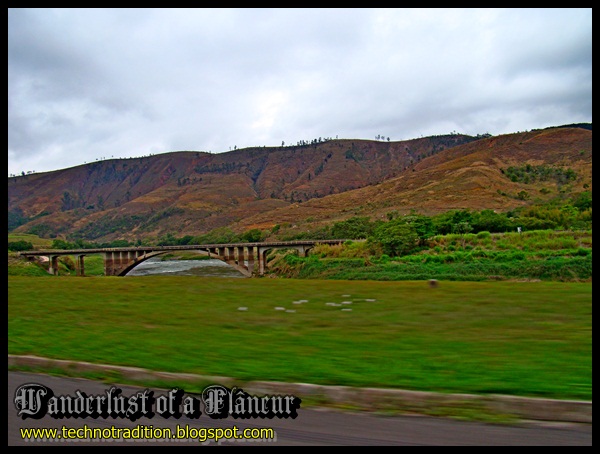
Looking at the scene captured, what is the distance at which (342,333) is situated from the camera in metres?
8.05

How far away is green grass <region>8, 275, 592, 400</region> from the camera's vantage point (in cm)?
570

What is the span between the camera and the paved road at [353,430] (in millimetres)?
4117

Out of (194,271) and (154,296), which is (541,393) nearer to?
(154,296)

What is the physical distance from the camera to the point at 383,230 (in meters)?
45.5

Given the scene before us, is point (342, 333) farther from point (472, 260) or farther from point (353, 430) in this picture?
point (472, 260)

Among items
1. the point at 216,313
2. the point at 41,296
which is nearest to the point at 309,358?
the point at 216,313

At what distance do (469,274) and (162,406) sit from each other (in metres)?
29.8

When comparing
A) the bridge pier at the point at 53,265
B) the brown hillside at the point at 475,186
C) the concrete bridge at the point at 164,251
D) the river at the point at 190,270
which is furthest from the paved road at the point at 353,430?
the brown hillside at the point at 475,186

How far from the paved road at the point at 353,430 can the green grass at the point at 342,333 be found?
2.38 ft

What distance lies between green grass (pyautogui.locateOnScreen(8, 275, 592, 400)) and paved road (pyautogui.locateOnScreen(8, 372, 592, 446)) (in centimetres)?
72

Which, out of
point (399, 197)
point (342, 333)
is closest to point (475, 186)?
point (399, 197)

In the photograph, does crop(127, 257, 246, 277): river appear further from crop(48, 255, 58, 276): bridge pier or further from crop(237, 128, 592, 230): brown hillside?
crop(237, 128, 592, 230): brown hillside

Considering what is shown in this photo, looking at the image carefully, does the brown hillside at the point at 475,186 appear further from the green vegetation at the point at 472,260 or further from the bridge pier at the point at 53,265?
the bridge pier at the point at 53,265

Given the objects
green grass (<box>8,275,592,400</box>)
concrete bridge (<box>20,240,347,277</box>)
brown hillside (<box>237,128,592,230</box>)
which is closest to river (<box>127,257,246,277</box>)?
concrete bridge (<box>20,240,347,277</box>)
